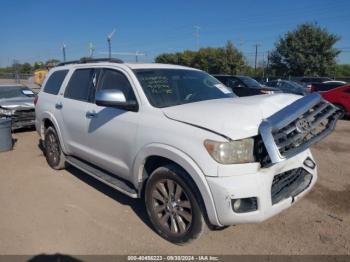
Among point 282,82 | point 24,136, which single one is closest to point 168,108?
point 24,136

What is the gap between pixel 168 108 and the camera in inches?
146

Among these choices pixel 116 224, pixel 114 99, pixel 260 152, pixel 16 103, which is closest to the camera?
pixel 260 152

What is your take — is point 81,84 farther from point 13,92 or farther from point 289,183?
point 13,92

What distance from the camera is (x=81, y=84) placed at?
5191mm

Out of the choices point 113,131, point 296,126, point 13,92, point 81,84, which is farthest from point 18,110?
point 296,126

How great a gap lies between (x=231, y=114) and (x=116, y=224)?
6.50 feet

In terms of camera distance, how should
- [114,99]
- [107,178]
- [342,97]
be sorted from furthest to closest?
[342,97] < [107,178] < [114,99]

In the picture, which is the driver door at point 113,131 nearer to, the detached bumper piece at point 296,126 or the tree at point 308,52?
the detached bumper piece at point 296,126

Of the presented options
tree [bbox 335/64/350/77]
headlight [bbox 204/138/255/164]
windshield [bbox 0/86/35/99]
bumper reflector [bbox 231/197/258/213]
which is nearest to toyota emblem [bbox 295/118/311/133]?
headlight [bbox 204/138/255/164]

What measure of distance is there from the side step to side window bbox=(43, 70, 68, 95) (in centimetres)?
138

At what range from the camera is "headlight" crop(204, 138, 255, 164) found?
10.0ft

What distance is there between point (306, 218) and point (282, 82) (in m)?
19.5

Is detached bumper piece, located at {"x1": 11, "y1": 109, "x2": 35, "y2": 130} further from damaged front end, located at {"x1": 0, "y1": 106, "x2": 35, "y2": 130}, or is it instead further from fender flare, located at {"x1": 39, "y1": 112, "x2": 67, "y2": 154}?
fender flare, located at {"x1": 39, "y1": 112, "x2": 67, "y2": 154}

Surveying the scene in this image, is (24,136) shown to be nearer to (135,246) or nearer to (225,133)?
(135,246)
